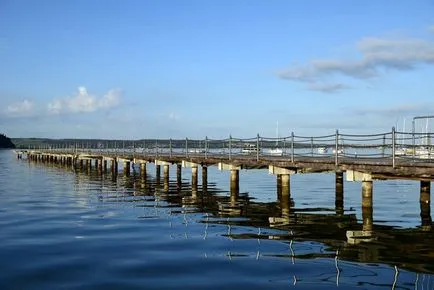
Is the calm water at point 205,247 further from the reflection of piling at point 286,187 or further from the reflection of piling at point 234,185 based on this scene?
the reflection of piling at point 234,185

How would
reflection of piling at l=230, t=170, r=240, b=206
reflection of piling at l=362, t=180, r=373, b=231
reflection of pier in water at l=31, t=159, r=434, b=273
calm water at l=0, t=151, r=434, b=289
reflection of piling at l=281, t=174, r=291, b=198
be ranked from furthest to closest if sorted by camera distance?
reflection of piling at l=230, t=170, r=240, b=206, reflection of piling at l=281, t=174, r=291, b=198, reflection of piling at l=362, t=180, r=373, b=231, reflection of pier in water at l=31, t=159, r=434, b=273, calm water at l=0, t=151, r=434, b=289

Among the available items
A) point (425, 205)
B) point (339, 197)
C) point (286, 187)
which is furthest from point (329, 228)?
point (339, 197)

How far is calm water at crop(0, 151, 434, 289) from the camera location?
10828 millimetres

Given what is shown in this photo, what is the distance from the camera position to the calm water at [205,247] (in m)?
10.8

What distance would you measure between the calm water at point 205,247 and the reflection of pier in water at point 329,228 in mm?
40

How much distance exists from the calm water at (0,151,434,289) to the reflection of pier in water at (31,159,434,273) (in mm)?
40

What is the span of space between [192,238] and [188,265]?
3634mm

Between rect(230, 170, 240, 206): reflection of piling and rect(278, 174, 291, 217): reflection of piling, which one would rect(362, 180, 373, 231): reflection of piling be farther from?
rect(230, 170, 240, 206): reflection of piling

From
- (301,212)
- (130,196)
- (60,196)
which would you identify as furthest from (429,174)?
(60,196)

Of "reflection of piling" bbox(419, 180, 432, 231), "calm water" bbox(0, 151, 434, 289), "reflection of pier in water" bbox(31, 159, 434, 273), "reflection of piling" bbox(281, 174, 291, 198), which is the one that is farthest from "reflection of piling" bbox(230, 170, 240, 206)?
"reflection of piling" bbox(419, 180, 432, 231)

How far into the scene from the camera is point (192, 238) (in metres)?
15.7

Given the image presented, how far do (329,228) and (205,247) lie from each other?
18.6 feet

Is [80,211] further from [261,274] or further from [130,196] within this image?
[261,274]

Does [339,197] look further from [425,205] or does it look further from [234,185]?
[234,185]
